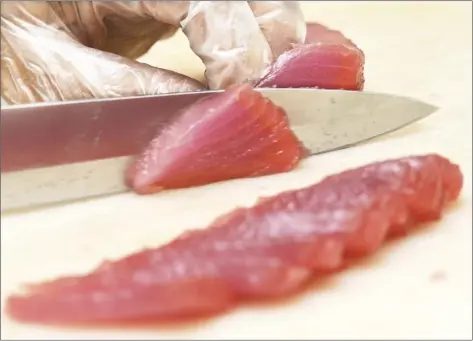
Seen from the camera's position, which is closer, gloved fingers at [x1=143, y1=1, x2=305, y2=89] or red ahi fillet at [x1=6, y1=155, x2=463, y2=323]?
red ahi fillet at [x1=6, y1=155, x2=463, y2=323]

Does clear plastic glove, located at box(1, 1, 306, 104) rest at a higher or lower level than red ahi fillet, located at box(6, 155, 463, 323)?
higher

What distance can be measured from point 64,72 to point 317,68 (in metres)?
0.36

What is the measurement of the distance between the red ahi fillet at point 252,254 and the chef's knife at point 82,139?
189 millimetres

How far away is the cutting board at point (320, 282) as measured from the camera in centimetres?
75

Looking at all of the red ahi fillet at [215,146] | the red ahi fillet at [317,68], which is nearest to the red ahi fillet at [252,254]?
the red ahi fillet at [215,146]

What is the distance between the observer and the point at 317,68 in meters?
1.15

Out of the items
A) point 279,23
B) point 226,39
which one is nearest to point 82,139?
point 226,39

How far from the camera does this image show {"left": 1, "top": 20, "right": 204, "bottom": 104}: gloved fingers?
3.63 feet

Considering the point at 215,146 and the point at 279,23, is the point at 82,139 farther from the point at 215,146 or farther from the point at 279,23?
the point at 279,23

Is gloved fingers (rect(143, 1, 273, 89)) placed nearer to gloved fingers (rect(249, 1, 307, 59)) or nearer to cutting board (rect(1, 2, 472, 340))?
gloved fingers (rect(249, 1, 307, 59))

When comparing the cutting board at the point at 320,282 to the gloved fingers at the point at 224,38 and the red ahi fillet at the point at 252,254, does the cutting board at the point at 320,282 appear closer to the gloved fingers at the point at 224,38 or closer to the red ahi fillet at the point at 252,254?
the red ahi fillet at the point at 252,254

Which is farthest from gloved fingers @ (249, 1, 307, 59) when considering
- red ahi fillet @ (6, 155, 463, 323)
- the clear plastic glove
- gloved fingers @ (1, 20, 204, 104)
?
red ahi fillet @ (6, 155, 463, 323)

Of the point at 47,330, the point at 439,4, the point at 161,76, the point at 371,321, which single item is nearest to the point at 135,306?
the point at 47,330

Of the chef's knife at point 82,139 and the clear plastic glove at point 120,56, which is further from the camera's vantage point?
the clear plastic glove at point 120,56
